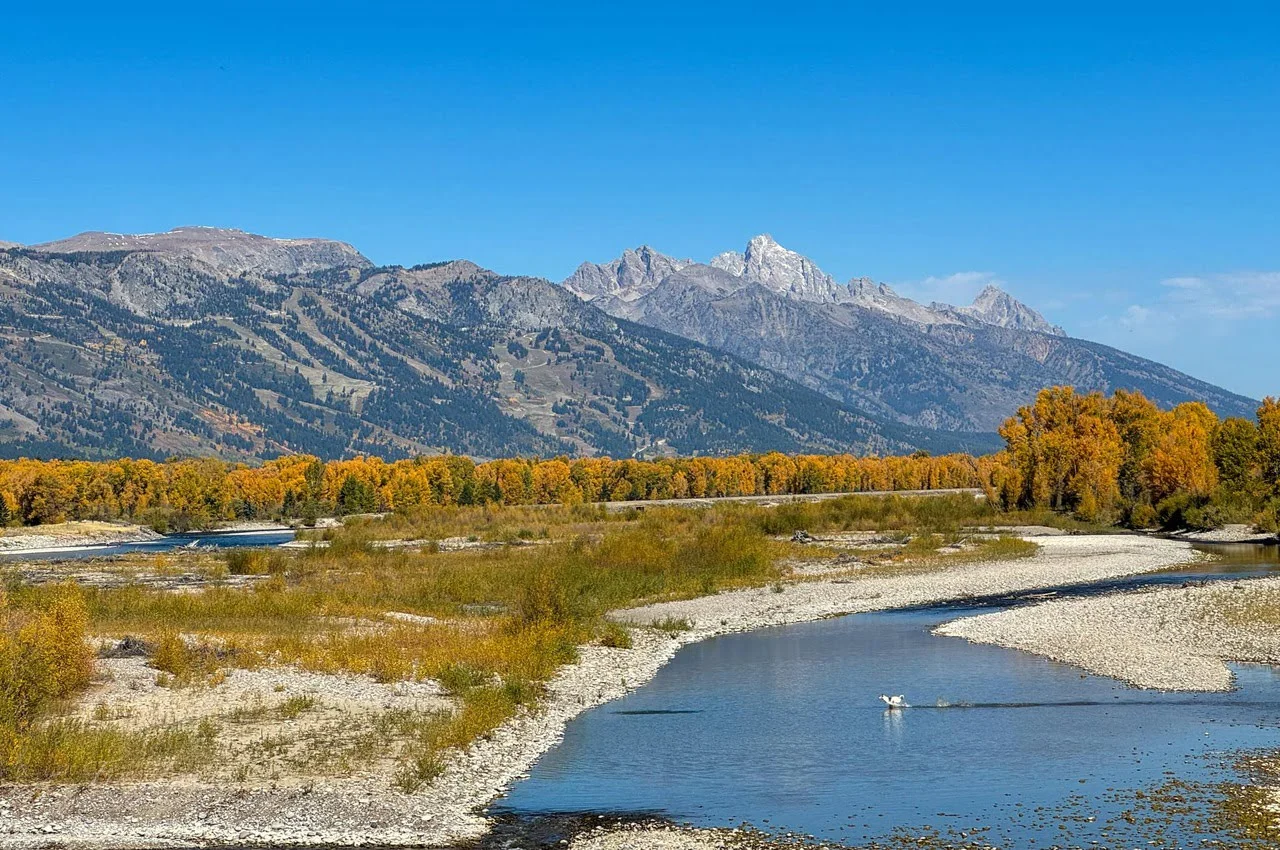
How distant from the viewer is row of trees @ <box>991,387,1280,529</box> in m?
118

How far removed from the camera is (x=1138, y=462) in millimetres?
134625

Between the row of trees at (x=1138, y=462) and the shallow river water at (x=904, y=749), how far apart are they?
270 ft

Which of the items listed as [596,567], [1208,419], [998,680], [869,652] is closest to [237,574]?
[596,567]

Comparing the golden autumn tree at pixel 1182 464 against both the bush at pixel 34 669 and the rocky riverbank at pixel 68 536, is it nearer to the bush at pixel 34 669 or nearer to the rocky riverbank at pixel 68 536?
the bush at pixel 34 669

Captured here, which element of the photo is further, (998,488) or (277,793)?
(998,488)

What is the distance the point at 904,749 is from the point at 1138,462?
118 metres

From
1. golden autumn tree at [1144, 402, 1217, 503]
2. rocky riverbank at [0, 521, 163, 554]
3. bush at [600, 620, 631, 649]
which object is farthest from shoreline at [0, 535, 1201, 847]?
rocky riverbank at [0, 521, 163, 554]

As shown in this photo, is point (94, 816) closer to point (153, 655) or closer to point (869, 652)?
point (153, 655)

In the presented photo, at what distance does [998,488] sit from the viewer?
456 ft

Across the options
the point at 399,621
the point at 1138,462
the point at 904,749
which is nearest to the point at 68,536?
the point at 399,621

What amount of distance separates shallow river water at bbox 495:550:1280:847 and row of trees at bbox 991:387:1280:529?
82.2 metres

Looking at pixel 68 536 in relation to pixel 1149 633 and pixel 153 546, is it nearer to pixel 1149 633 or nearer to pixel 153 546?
pixel 153 546

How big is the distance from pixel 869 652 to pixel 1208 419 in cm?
11920

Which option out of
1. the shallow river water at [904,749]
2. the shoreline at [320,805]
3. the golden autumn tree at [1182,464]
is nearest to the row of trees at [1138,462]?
the golden autumn tree at [1182,464]
